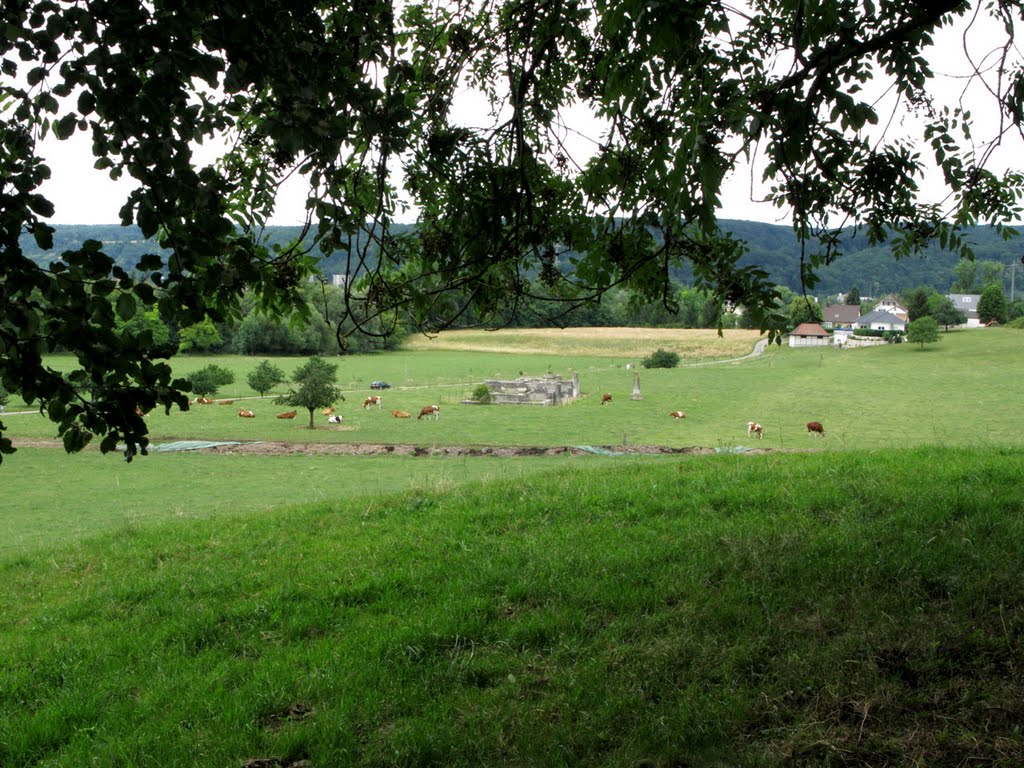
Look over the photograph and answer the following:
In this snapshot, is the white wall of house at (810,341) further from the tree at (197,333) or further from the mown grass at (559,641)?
the tree at (197,333)

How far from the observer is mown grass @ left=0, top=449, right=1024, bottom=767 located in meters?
3.50

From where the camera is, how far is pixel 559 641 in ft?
14.5

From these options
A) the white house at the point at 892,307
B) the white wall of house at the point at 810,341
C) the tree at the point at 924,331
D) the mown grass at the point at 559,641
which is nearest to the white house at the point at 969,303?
the white house at the point at 892,307

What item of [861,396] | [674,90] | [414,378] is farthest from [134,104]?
[414,378]

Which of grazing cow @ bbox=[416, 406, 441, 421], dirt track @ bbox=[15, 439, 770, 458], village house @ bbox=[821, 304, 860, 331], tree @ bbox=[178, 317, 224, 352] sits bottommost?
dirt track @ bbox=[15, 439, 770, 458]

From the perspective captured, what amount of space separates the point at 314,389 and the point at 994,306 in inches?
3656

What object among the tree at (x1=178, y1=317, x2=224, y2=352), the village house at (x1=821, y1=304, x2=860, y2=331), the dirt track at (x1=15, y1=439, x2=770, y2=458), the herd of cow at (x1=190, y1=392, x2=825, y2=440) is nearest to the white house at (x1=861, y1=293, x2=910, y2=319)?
the village house at (x1=821, y1=304, x2=860, y2=331)

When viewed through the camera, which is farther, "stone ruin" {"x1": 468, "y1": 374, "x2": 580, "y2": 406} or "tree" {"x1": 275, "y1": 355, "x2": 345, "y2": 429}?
"stone ruin" {"x1": 468, "y1": 374, "x2": 580, "y2": 406}

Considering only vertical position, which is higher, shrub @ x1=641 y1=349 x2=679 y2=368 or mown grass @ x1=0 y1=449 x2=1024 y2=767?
mown grass @ x1=0 y1=449 x2=1024 y2=767

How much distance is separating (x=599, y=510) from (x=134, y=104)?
542 centimetres

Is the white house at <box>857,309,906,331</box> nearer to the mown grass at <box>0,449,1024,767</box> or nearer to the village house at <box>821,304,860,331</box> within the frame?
the village house at <box>821,304,860,331</box>

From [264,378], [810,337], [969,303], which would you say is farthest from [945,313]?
[264,378]

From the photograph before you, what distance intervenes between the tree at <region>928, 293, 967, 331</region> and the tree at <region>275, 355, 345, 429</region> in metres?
72.8

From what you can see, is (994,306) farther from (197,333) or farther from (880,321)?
(197,333)
